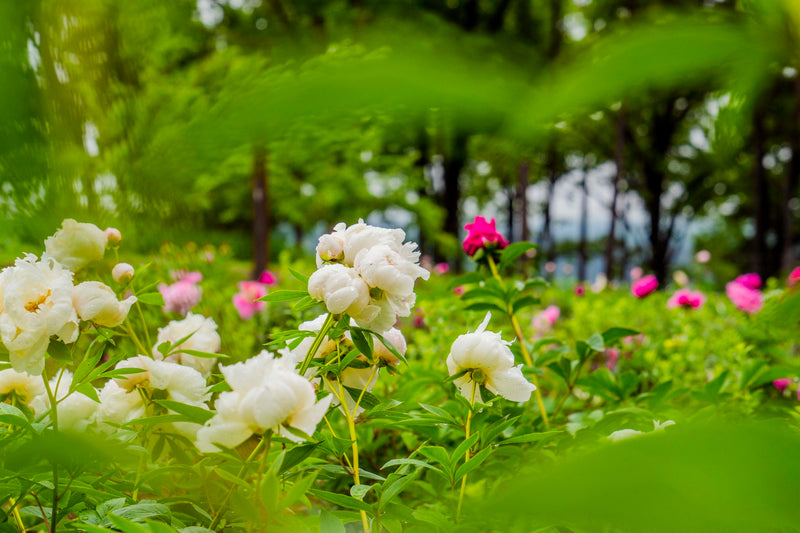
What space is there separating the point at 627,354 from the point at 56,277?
220 cm

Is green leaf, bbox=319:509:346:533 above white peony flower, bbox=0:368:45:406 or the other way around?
the other way around

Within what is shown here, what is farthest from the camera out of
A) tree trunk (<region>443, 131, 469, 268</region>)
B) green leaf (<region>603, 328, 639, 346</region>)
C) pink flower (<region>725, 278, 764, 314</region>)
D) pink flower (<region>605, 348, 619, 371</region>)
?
pink flower (<region>725, 278, 764, 314</region>)

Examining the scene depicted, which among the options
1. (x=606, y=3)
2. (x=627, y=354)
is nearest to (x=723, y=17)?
(x=606, y=3)

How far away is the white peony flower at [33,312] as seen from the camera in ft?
1.94

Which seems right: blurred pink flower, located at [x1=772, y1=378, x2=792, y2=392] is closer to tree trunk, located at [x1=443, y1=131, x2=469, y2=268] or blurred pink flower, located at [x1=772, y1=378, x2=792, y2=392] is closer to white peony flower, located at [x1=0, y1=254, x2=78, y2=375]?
tree trunk, located at [x1=443, y1=131, x2=469, y2=268]

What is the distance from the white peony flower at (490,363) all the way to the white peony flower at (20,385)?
591 mm

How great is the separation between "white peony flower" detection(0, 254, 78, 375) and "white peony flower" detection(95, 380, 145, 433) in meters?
0.09

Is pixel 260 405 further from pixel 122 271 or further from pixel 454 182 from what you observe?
pixel 454 182

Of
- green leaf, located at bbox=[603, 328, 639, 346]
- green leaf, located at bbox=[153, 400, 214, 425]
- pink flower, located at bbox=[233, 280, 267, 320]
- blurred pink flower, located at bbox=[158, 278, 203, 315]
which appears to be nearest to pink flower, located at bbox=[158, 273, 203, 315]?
blurred pink flower, located at bbox=[158, 278, 203, 315]

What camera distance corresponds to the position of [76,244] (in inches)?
21.9

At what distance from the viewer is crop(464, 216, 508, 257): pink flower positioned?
1271 millimetres

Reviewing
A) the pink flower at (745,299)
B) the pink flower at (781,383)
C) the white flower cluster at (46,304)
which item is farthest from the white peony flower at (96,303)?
the pink flower at (745,299)

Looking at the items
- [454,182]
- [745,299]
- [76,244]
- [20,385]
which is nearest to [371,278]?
[76,244]

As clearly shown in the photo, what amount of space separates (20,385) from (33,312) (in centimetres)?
23
